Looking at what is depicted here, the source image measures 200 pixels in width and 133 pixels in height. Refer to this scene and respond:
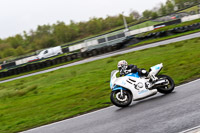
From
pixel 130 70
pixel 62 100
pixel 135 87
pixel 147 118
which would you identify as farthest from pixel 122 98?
pixel 62 100

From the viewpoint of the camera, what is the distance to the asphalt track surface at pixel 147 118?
5.79 metres

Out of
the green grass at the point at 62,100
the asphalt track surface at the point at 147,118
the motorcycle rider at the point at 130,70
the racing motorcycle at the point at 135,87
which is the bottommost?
the green grass at the point at 62,100

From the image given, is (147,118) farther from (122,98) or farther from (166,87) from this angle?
(166,87)

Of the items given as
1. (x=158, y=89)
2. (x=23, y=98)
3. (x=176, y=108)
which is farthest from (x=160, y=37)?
(x=176, y=108)

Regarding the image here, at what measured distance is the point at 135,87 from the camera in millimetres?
8484

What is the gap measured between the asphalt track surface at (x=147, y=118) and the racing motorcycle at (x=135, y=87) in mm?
268

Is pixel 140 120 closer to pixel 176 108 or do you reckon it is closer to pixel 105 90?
pixel 176 108

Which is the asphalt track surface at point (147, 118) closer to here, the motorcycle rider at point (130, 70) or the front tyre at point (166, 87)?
the front tyre at point (166, 87)

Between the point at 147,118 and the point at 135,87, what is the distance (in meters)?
1.97

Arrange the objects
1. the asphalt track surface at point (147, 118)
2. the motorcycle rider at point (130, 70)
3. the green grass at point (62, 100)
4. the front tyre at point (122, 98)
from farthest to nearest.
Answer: the green grass at point (62, 100) → the motorcycle rider at point (130, 70) → the front tyre at point (122, 98) → the asphalt track surface at point (147, 118)

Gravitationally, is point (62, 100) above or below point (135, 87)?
below

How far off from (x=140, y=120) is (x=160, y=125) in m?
0.85

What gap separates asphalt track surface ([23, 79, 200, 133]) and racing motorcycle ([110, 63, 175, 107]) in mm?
268

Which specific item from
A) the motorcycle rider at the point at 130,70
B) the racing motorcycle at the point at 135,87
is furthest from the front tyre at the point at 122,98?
the motorcycle rider at the point at 130,70
